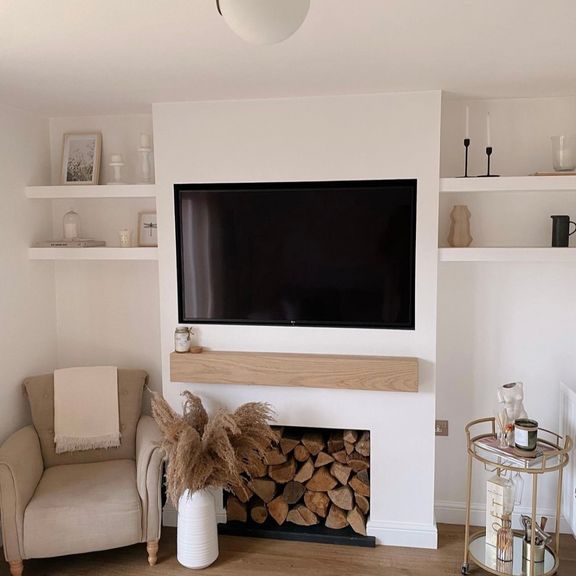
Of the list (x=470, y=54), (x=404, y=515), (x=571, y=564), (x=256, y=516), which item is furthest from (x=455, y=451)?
(x=470, y=54)

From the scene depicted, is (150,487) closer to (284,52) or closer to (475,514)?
(475,514)

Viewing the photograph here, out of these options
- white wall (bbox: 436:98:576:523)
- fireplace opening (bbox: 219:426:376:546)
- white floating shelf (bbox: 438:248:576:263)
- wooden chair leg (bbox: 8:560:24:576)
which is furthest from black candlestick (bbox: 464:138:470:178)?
wooden chair leg (bbox: 8:560:24:576)

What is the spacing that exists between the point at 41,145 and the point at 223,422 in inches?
77.3

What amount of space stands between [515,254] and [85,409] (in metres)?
2.42

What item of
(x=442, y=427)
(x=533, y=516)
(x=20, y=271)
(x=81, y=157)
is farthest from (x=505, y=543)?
(x=81, y=157)

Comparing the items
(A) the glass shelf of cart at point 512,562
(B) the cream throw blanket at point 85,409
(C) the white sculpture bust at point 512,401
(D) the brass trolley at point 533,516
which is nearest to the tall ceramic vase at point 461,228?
(C) the white sculpture bust at point 512,401

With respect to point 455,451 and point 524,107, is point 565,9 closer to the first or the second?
point 524,107

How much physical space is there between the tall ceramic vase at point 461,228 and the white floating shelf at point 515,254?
13cm

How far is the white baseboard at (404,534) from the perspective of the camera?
318 cm

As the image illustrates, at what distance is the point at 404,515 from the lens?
3203 millimetres

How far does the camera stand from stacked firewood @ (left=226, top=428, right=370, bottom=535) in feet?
10.6

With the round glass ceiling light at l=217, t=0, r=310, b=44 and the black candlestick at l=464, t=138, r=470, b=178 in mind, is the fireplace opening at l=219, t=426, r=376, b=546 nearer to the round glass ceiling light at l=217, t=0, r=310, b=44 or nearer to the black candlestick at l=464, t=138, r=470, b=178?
the black candlestick at l=464, t=138, r=470, b=178

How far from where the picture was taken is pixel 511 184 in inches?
116

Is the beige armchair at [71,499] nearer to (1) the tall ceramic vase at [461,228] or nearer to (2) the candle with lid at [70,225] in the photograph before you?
(2) the candle with lid at [70,225]
